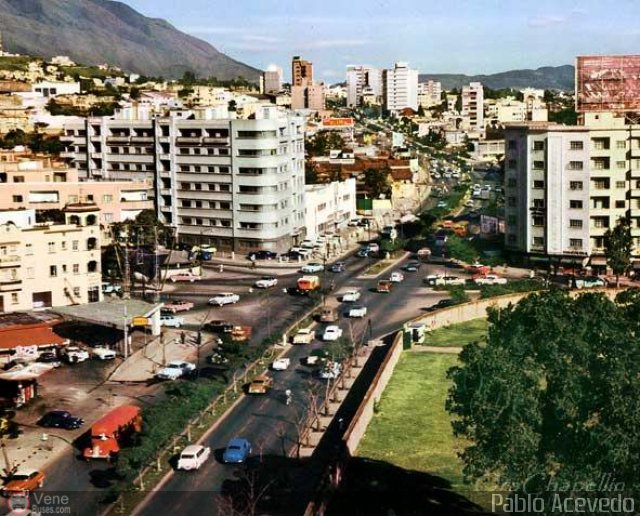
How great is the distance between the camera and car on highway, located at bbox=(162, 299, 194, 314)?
46.6m

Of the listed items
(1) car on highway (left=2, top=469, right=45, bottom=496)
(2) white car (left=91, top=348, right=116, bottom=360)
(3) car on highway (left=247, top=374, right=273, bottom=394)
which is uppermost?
(2) white car (left=91, top=348, right=116, bottom=360)

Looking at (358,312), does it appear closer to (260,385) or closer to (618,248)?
(260,385)

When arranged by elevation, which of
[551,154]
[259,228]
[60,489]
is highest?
[551,154]

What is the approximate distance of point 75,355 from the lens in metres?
38.0

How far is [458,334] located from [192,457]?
18.0 meters

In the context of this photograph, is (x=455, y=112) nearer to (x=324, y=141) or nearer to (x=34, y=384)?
(x=324, y=141)

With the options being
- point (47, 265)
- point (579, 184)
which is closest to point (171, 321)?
point (47, 265)

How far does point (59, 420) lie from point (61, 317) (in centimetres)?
931

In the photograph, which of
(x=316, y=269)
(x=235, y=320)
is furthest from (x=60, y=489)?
(x=316, y=269)

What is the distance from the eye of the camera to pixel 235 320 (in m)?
44.9

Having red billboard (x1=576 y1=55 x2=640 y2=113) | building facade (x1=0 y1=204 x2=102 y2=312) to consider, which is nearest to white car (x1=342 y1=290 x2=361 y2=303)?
building facade (x1=0 y1=204 x2=102 y2=312)

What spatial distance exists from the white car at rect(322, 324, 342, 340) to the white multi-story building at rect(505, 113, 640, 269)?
16778mm

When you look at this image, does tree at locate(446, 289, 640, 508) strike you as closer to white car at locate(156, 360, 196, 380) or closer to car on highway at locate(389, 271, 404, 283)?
white car at locate(156, 360, 196, 380)

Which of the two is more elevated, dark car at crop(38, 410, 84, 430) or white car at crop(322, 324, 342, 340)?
white car at crop(322, 324, 342, 340)
